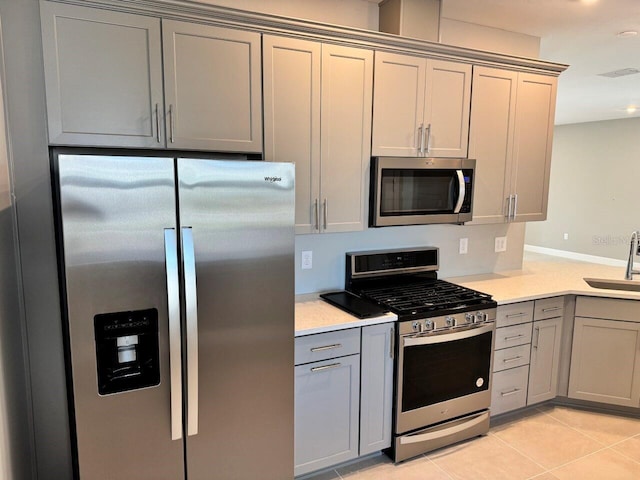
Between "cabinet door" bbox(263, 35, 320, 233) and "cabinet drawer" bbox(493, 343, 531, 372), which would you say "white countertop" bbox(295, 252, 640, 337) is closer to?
"cabinet drawer" bbox(493, 343, 531, 372)

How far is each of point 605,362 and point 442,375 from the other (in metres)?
1.39

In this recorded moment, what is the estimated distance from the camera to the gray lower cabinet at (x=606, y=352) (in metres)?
2.94

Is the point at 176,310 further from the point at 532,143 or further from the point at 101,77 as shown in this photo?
the point at 532,143

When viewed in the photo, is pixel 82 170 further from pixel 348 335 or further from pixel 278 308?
pixel 348 335

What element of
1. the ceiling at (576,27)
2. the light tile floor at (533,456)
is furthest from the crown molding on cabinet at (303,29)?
the light tile floor at (533,456)

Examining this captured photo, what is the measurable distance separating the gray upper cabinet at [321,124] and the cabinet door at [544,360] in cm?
156

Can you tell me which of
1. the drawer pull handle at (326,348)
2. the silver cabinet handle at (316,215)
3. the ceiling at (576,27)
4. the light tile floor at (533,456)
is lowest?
the light tile floor at (533,456)

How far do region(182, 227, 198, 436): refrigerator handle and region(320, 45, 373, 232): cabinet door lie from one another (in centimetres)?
97

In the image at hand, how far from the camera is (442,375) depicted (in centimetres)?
254

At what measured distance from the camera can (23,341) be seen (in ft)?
6.23

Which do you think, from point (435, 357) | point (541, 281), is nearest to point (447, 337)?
point (435, 357)

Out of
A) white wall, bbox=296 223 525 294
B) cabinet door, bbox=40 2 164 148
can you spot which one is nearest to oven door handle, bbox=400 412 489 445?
white wall, bbox=296 223 525 294

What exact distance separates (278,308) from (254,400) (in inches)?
16.9

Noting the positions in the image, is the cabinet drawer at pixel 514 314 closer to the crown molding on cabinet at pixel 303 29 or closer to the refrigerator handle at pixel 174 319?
the crown molding on cabinet at pixel 303 29
